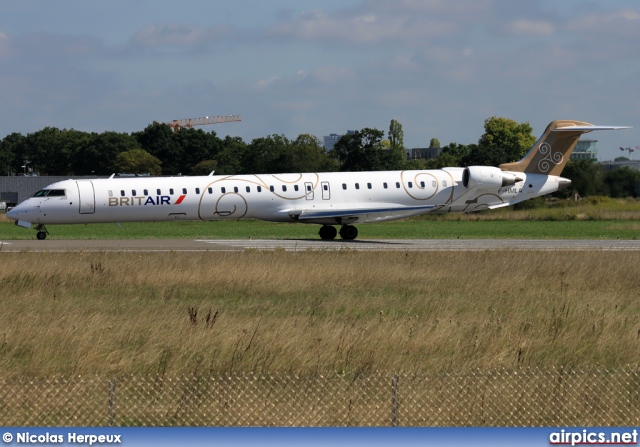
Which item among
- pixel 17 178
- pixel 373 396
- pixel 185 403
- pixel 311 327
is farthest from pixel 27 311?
pixel 17 178

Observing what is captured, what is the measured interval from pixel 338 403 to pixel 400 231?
42.4 metres

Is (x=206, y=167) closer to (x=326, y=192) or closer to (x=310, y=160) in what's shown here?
(x=310, y=160)

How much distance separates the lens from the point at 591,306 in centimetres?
2125

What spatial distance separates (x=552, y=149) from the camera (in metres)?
46.7

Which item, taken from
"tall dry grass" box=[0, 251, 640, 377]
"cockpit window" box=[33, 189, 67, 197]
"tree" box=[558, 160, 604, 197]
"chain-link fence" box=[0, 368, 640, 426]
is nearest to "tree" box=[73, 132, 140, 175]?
"tree" box=[558, 160, 604, 197]

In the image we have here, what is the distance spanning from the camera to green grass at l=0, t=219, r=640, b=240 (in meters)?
48.9

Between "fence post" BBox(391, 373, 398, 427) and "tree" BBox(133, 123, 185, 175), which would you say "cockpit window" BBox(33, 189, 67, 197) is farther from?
"tree" BBox(133, 123, 185, 175)

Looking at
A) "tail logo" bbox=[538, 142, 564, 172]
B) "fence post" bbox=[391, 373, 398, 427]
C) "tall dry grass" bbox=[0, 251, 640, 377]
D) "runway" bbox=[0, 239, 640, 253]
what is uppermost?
"tail logo" bbox=[538, 142, 564, 172]

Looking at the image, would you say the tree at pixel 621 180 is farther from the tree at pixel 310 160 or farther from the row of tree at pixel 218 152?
the tree at pixel 310 160

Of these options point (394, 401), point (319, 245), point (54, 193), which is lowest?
point (319, 245)

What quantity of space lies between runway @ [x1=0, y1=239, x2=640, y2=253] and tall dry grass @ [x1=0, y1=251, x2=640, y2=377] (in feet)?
15.1

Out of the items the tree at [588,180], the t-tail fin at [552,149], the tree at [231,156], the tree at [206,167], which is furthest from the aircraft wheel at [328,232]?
the tree at [206,167]

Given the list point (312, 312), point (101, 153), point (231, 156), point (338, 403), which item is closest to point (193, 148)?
point (101, 153)

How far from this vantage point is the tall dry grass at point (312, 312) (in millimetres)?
15570
